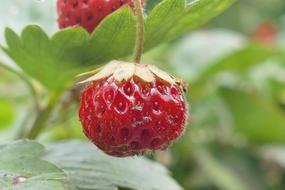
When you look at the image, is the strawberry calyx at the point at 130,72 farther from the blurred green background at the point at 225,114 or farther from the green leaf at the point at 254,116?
the green leaf at the point at 254,116

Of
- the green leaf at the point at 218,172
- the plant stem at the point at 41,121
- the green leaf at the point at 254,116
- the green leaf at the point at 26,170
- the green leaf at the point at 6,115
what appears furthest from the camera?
the green leaf at the point at 254,116

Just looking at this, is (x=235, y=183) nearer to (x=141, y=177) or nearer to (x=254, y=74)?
(x=254, y=74)

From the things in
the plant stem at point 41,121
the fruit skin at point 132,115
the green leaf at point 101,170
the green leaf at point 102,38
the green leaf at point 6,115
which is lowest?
the green leaf at point 6,115

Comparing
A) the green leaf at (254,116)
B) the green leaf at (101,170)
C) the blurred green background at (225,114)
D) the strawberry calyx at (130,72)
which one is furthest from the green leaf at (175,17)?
the green leaf at (254,116)

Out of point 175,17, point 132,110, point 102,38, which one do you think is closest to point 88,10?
point 102,38

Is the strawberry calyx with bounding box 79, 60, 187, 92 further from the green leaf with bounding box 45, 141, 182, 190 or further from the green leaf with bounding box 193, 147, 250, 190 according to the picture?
the green leaf with bounding box 193, 147, 250, 190
